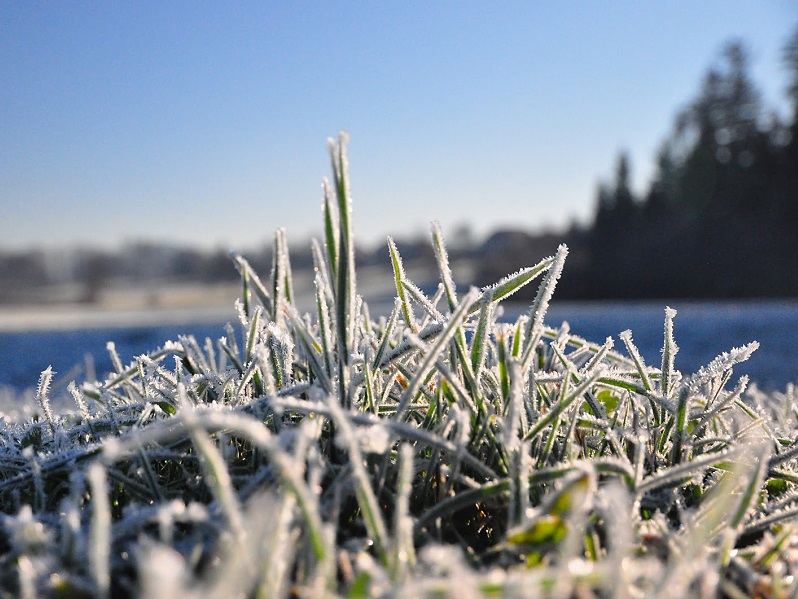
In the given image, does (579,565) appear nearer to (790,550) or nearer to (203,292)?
(790,550)

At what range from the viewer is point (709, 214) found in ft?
93.2

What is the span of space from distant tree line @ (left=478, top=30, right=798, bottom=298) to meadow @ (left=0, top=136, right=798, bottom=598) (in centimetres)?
2213

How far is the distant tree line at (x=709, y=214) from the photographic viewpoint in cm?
2517

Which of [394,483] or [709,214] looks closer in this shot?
[394,483]

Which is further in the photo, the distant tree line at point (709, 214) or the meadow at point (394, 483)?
the distant tree line at point (709, 214)

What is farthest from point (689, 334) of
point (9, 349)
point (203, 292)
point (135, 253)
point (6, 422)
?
point (135, 253)

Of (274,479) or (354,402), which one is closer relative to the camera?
(274,479)

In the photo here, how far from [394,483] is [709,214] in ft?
101

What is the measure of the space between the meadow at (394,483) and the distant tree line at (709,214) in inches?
871

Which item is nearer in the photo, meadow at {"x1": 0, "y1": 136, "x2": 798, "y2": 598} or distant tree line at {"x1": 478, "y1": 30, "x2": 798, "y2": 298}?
meadow at {"x1": 0, "y1": 136, "x2": 798, "y2": 598}

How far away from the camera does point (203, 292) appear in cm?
4541

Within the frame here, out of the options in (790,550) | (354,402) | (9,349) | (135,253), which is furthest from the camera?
(135,253)

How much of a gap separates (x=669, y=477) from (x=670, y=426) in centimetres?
23

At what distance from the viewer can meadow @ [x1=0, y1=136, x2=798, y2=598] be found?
54 centimetres
